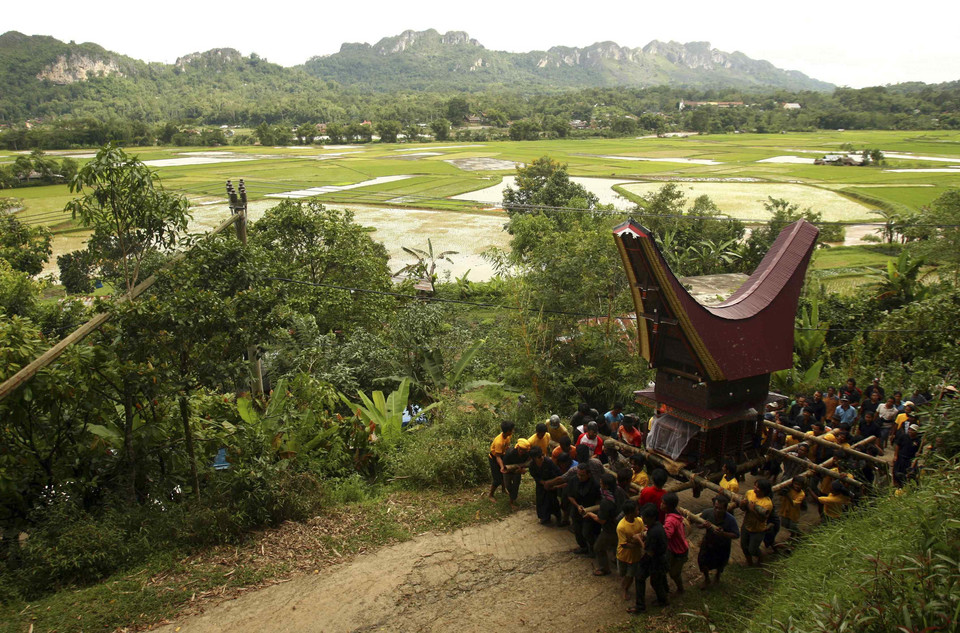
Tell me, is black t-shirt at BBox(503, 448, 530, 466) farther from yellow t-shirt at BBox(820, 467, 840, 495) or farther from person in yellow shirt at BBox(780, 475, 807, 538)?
yellow t-shirt at BBox(820, 467, 840, 495)

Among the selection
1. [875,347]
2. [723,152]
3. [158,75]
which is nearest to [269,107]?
[158,75]

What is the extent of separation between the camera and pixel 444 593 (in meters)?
6.19

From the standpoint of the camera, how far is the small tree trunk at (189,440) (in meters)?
6.71

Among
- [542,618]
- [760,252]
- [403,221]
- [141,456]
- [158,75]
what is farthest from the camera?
[158,75]

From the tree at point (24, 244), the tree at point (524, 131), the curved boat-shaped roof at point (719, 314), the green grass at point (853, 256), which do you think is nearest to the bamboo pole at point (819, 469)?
the curved boat-shaped roof at point (719, 314)

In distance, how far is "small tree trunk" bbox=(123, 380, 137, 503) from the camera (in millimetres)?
6551

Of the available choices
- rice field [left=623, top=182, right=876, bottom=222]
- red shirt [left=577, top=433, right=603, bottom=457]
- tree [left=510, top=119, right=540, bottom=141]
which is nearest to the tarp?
red shirt [left=577, top=433, right=603, bottom=457]

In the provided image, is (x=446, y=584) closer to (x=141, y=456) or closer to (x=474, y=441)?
(x=474, y=441)

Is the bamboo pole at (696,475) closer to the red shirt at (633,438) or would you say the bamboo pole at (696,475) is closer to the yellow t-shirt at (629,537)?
the red shirt at (633,438)

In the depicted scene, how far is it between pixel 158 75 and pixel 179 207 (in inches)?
6143

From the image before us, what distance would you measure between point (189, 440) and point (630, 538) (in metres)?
4.81

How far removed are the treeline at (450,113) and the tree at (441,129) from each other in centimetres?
348

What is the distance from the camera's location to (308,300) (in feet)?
48.1

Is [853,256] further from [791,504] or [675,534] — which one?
[675,534]
